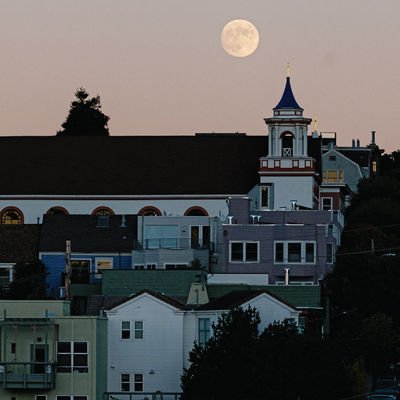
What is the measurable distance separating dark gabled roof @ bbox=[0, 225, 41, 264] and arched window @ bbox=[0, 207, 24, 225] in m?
16.8

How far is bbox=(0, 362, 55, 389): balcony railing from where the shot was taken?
8931cm

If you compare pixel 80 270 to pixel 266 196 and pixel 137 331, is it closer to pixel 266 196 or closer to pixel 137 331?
pixel 266 196

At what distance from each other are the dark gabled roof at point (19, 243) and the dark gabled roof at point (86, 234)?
21.8 inches

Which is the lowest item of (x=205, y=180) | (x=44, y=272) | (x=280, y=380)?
(x=280, y=380)

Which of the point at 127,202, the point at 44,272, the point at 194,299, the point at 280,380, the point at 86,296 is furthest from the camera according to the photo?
the point at 127,202

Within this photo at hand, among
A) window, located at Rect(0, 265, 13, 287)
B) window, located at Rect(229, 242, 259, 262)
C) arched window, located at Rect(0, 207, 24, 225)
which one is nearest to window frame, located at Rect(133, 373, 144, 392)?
window, located at Rect(229, 242, 259, 262)

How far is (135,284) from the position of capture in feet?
342

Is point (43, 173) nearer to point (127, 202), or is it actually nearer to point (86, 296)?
point (127, 202)

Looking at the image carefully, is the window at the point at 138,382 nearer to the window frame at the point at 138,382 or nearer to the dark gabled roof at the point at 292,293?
the window frame at the point at 138,382

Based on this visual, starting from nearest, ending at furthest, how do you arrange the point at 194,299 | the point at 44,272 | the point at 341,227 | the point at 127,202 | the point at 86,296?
the point at 194,299
the point at 86,296
the point at 44,272
the point at 341,227
the point at 127,202

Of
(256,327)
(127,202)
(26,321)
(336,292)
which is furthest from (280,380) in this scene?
(127,202)

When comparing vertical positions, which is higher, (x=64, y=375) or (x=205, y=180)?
(x=205, y=180)

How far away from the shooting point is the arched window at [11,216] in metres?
141

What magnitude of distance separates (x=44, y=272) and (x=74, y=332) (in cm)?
2716
